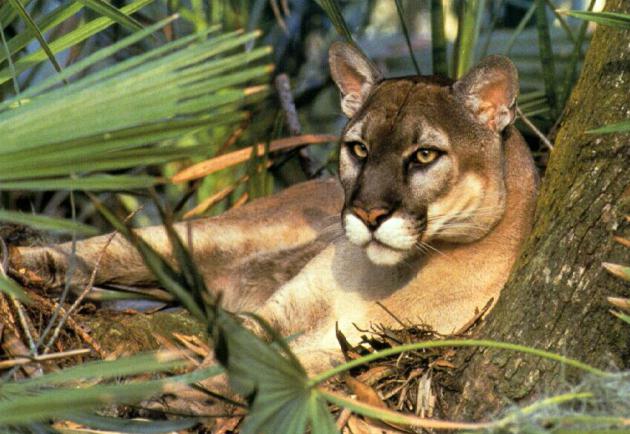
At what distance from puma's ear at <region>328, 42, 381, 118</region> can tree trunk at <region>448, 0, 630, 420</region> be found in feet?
3.44

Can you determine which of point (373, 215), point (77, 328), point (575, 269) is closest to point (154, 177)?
point (575, 269)

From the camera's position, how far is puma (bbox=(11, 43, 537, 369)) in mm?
3162

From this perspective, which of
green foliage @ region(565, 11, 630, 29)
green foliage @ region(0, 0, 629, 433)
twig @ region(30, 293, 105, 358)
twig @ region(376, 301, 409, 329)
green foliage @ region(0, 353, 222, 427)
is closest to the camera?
green foliage @ region(0, 353, 222, 427)

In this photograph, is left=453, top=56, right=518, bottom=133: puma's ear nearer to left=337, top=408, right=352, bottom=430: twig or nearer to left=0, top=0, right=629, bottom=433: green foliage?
left=337, top=408, right=352, bottom=430: twig

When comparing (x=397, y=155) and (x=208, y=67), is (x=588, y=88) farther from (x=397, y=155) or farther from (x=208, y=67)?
(x=208, y=67)

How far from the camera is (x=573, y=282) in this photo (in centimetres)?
242

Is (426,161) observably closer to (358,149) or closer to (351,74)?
(358,149)

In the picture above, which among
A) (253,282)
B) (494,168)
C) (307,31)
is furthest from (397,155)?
(307,31)

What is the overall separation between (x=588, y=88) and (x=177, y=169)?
243cm

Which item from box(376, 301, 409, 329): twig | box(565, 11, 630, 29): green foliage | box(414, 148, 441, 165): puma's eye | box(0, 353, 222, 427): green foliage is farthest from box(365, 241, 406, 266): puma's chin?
box(0, 353, 222, 427): green foliage

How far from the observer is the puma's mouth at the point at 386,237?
3.09 m

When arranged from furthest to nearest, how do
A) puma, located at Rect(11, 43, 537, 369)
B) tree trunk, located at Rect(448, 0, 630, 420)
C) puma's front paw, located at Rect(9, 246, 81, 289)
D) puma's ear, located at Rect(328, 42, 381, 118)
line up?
1. puma's front paw, located at Rect(9, 246, 81, 289)
2. puma's ear, located at Rect(328, 42, 381, 118)
3. puma, located at Rect(11, 43, 537, 369)
4. tree trunk, located at Rect(448, 0, 630, 420)

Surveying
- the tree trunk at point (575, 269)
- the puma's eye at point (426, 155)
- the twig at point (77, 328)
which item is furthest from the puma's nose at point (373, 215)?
the twig at point (77, 328)

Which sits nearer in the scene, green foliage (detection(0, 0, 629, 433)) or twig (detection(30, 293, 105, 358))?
green foliage (detection(0, 0, 629, 433))
